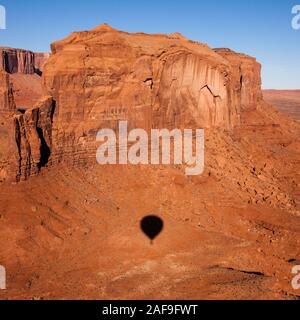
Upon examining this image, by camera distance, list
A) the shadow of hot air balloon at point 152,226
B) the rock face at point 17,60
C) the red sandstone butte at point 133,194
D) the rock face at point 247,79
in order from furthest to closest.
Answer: the rock face at point 17,60 → the rock face at point 247,79 → the shadow of hot air balloon at point 152,226 → the red sandstone butte at point 133,194

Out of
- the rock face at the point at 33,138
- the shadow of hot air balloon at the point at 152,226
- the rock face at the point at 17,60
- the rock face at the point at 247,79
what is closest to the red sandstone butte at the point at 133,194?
the rock face at the point at 33,138

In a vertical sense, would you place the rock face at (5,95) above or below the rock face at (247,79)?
below

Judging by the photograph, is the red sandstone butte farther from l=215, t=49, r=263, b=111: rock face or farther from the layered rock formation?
the layered rock formation

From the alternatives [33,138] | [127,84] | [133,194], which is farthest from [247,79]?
[33,138]

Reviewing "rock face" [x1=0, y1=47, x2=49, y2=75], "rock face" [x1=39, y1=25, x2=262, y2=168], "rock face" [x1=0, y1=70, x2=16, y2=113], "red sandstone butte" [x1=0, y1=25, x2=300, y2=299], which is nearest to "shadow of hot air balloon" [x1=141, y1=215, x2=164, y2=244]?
"red sandstone butte" [x1=0, y1=25, x2=300, y2=299]

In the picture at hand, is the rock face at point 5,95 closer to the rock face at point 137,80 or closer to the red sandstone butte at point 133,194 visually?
the red sandstone butte at point 133,194

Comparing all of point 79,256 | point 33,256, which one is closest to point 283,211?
Answer: point 79,256
